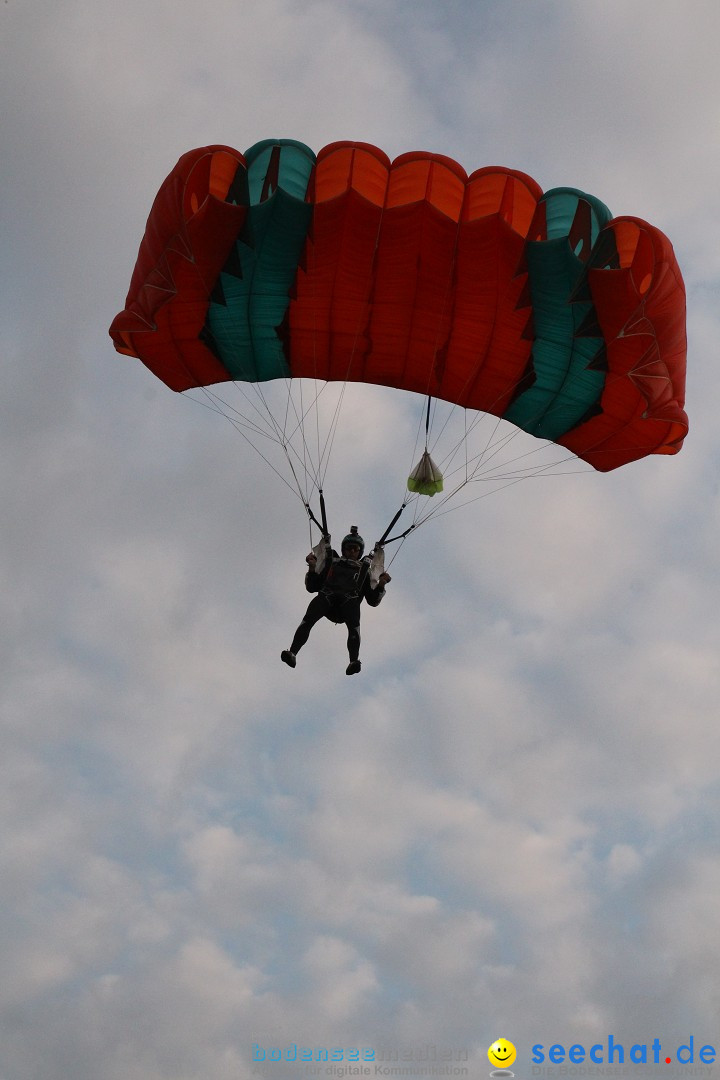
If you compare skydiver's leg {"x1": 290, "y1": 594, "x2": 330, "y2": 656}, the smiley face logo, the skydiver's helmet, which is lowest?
the smiley face logo

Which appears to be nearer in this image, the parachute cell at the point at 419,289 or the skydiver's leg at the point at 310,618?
the skydiver's leg at the point at 310,618

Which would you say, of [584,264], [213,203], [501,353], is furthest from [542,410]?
[213,203]

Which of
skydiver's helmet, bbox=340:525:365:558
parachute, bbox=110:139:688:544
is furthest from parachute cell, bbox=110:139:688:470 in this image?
skydiver's helmet, bbox=340:525:365:558

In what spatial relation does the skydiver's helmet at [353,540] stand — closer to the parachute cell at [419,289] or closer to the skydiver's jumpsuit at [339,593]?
the skydiver's jumpsuit at [339,593]

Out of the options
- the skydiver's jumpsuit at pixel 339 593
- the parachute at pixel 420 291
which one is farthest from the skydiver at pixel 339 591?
the parachute at pixel 420 291

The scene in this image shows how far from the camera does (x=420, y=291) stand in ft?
61.1

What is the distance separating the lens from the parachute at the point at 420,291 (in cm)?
1777

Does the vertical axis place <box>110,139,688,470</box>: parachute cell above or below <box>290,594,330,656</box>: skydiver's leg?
above

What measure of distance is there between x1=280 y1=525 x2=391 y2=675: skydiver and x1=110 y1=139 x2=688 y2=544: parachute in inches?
78.1

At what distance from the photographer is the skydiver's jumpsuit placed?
57.9 feet

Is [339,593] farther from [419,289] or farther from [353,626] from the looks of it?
[419,289]

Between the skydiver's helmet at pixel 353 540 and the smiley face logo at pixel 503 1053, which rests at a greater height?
the skydiver's helmet at pixel 353 540

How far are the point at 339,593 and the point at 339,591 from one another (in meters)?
0.02

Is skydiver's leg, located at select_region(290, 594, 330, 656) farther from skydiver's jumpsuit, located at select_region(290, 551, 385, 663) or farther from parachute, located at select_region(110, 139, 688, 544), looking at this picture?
parachute, located at select_region(110, 139, 688, 544)
